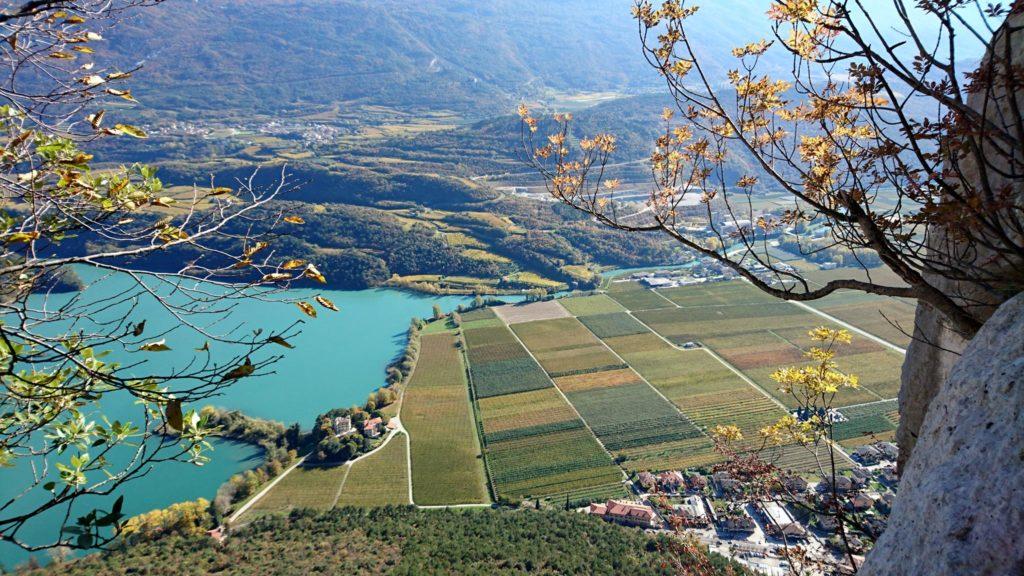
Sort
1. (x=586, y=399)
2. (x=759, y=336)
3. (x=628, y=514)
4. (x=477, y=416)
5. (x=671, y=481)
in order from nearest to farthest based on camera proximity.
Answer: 1. (x=628, y=514)
2. (x=671, y=481)
3. (x=477, y=416)
4. (x=586, y=399)
5. (x=759, y=336)

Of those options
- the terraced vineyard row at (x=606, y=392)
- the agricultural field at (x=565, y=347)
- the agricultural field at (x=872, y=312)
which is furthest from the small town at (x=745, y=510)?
the agricultural field at (x=872, y=312)

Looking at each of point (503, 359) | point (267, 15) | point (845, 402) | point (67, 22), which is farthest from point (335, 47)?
point (67, 22)

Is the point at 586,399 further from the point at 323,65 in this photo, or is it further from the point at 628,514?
the point at 323,65

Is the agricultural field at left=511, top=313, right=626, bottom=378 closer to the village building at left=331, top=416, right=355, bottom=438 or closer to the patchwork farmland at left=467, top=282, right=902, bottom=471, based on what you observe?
the patchwork farmland at left=467, top=282, right=902, bottom=471

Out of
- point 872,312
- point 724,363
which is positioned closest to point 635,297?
point 724,363

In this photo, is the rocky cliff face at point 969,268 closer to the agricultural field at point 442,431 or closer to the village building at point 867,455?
the agricultural field at point 442,431

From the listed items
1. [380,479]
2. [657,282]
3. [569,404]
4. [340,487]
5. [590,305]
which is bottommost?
[340,487]

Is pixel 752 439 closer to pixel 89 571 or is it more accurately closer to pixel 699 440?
pixel 699 440

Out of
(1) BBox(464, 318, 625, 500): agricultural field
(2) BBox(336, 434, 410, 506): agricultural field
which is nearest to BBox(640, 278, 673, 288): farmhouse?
(1) BBox(464, 318, 625, 500): agricultural field
